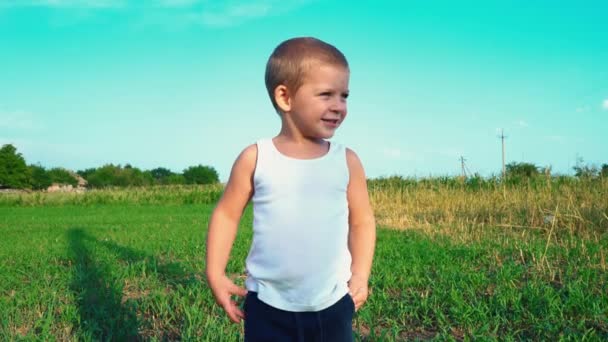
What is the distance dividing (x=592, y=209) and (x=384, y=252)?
13.5 feet

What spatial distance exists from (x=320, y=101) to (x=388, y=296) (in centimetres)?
275

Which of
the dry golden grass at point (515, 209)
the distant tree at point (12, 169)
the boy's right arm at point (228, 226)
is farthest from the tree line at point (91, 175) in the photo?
the boy's right arm at point (228, 226)

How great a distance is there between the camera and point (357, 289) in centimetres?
197

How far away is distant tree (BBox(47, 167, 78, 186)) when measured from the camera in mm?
83875

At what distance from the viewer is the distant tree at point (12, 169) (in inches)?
2869

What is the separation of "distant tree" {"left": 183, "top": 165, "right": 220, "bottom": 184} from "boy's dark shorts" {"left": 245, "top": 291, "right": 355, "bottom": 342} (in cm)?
9876

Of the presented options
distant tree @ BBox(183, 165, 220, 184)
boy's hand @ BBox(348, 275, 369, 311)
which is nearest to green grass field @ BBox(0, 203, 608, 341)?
boy's hand @ BBox(348, 275, 369, 311)

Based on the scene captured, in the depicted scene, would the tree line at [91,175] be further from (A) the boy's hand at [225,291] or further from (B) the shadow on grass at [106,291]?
(A) the boy's hand at [225,291]

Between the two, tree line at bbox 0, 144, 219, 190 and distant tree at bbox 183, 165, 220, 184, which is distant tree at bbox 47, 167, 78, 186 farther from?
distant tree at bbox 183, 165, 220, 184

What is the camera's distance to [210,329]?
130 inches

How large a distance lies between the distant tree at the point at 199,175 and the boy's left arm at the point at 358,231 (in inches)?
3883

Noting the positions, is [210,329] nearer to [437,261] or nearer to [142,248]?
[437,261]

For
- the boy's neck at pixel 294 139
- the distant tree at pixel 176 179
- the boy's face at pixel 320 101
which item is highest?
the distant tree at pixel 176 179

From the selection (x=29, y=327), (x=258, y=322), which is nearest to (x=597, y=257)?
(x=258, y=322)
